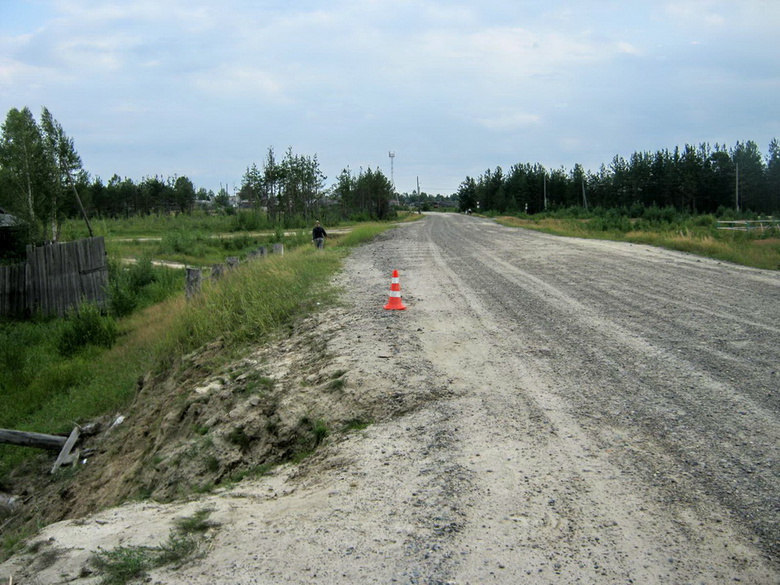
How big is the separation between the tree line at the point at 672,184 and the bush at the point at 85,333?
215ft

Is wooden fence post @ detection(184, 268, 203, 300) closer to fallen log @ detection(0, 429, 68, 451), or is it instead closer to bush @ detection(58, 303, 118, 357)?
bush @ detection(58, 303, 118, 357)

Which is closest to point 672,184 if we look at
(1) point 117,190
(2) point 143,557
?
(1) point 117,190

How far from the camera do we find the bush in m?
15.5

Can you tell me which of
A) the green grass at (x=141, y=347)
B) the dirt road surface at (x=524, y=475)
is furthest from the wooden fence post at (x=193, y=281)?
the dirt road surface at (x=524, y=475)

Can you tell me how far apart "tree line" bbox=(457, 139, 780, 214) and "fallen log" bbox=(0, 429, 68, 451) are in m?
69.5

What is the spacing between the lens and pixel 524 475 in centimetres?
420

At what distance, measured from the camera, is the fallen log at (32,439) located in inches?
358

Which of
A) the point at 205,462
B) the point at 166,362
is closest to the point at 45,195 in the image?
the point at 166,362

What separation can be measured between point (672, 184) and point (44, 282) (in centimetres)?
7707

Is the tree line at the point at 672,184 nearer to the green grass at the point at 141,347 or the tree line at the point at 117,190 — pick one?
the tree line at the point at 117,190

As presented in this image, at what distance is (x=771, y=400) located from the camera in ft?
17.4

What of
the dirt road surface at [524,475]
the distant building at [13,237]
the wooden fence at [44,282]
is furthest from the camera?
the distant building at [13,237]

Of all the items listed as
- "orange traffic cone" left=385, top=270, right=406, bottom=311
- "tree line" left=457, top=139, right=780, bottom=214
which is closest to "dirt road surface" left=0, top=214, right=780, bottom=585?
"orange traffic cone" left=385, top=270, right=406, bottom=311

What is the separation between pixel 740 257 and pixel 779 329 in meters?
9.54
